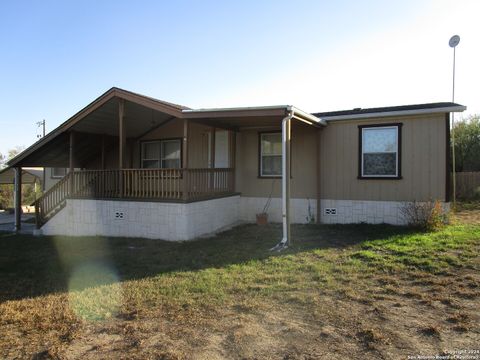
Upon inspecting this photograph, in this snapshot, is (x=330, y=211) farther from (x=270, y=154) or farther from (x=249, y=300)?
(x=249, y=300)

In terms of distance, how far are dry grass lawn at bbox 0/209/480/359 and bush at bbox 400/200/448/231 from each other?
0.53m

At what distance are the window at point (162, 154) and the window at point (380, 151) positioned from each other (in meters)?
5.81

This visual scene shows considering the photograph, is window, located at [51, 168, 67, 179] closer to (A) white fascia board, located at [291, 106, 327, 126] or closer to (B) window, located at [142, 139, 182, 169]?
(B) window, located at [142, 139, 182, 169]

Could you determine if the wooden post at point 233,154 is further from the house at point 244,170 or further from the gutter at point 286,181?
the gutter at point 286,181

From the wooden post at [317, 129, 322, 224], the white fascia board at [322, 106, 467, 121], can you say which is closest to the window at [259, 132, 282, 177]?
the wooden post at [317, 129, 322, 224]

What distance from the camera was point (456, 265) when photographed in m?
5.99

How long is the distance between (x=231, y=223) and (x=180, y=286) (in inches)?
229

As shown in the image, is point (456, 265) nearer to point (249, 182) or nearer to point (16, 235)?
point (249, 182)

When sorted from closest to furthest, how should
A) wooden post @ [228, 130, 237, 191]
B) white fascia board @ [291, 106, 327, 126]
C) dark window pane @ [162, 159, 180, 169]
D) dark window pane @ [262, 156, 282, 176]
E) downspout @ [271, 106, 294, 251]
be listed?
downspout @ [271, 106, 294, 251] < white fascia board @ [291, 106, 327, 126] < dark window pane @ [262, 156, 282, 176] < wooden post @ [228, 130, 237, 191] < dark window pane @ [162, 159, 180, 169]

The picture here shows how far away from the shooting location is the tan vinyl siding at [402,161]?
9.59m

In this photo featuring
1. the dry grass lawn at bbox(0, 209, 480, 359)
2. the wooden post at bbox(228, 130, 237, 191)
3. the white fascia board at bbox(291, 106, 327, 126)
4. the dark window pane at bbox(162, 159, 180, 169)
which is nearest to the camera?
the dry grass lawn at bbox(0, 209, 480, 359)

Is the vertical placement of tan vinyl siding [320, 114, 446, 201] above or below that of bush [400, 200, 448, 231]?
above

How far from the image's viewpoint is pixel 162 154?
1316 centimetres

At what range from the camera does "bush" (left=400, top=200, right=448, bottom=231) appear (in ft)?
28.8
